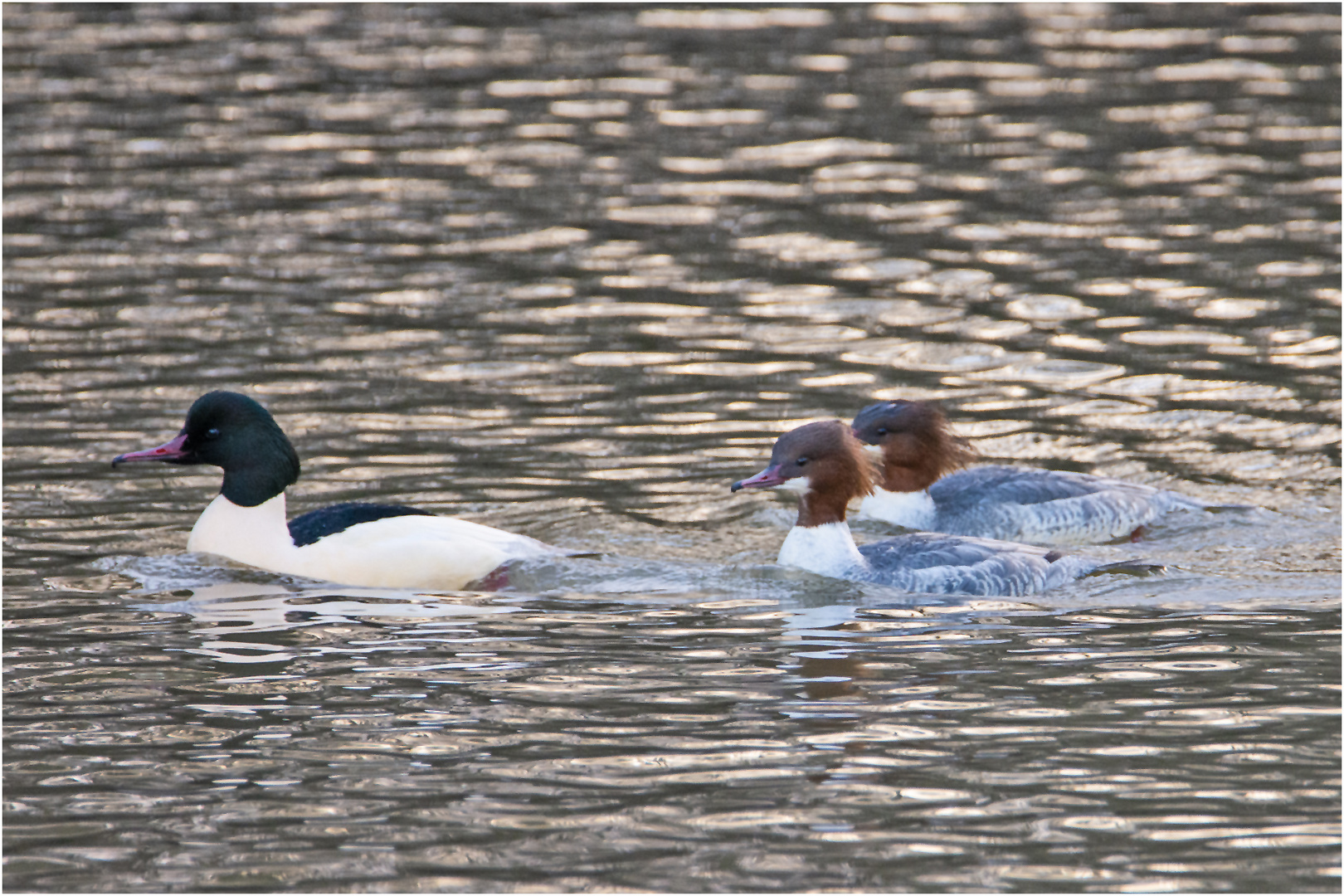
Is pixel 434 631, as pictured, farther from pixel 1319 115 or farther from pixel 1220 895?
pixel 1319 115

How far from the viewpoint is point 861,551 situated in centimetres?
1078

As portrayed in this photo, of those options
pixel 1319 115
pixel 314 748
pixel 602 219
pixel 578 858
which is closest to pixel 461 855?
pixel 578 858

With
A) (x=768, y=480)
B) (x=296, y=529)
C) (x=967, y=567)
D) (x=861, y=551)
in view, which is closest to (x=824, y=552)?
Answer: (x=861, y=551)

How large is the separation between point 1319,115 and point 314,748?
16910 millimetres

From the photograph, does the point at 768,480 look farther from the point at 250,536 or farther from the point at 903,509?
the point at 250,536

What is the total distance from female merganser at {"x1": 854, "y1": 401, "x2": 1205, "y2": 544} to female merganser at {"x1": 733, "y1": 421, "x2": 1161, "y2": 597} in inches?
40.3

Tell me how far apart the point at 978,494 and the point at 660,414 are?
8.29ft

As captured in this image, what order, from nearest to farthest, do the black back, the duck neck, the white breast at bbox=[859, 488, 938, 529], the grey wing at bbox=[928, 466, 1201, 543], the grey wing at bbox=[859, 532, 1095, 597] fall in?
the grey wing at bbox=[859, 532, 1095, 597]
the black back
the duck neck
the grey wing at bbox=[928, 466, 1201, 543]
the white breast at bbox=[859, 488, 938, 529]

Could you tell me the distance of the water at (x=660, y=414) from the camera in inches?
283

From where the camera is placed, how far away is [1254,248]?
16.9 m

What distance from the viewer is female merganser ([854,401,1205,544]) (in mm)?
11695

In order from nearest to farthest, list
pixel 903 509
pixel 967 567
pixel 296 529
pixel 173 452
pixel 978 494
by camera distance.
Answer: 1. pixel 967 567
2. pixel 296 529
3. pixel 173 452
4. pixel 978 494
5. pixel 903 509

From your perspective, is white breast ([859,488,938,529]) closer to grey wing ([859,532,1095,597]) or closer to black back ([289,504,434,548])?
grey wing ([859,532,1095,597])

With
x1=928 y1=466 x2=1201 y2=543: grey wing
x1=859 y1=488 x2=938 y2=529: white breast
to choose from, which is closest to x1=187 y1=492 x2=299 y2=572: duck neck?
x1=859 y1=488 x2=938 y2=529: white breast
